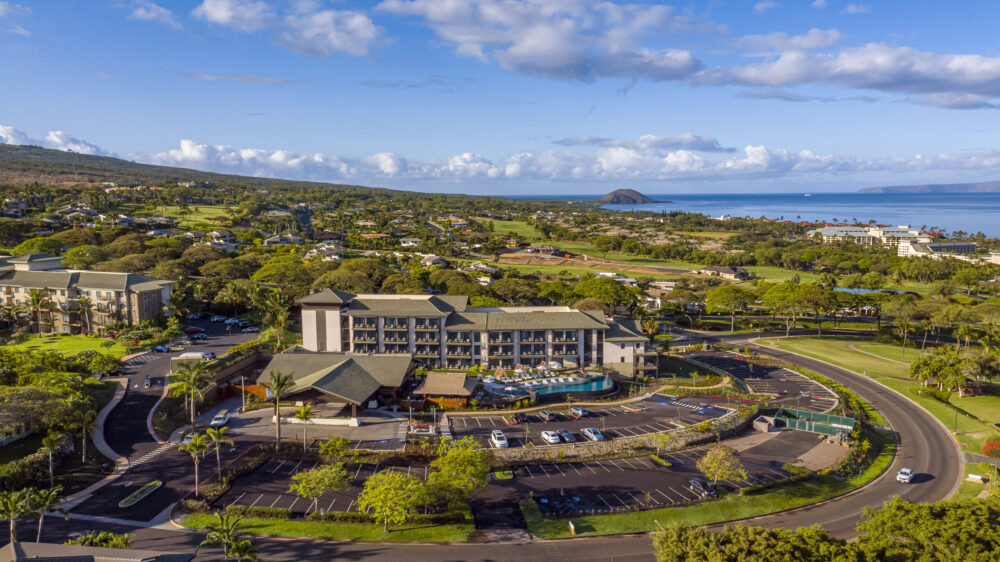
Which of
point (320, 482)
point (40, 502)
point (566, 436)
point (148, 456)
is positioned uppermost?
point (40, 502)

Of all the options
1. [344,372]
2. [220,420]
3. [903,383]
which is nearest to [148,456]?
[220,420]

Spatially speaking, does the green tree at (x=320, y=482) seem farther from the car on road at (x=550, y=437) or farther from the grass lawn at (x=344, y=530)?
the car on road at (x=550, y=437)

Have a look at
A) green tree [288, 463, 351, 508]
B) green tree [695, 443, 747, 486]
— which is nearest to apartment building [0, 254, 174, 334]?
green tree [288, 463, 351, 508]

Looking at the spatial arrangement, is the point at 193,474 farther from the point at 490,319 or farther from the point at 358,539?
the point at 490,319

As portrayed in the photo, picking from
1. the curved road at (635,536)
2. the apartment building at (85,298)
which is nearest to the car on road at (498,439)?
the curved road at (635,536)

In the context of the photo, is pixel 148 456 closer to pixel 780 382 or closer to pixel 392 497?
pixel 392 497

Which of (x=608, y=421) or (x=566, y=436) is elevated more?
(x=566, y=436)
